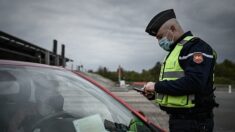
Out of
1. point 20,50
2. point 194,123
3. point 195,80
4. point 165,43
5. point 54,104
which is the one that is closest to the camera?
point 54,104

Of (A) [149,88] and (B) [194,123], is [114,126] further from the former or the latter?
(B) [194,123]

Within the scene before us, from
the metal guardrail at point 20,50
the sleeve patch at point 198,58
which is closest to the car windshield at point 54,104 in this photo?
the sleeve patch at point 198,58

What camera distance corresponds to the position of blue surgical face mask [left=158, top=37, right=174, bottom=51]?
430 centimetres

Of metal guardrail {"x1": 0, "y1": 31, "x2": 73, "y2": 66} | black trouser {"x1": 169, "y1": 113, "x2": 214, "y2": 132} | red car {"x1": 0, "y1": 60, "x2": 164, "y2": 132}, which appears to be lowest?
black trouser {"x1": 169, "y1": 113, "x2": 214, "y2": 132}

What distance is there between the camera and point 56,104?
3506 millimetres

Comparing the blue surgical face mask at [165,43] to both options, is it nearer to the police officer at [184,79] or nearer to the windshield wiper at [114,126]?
the police officer at [184,79]

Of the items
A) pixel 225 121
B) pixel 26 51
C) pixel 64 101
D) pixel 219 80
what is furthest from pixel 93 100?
pixel 219 80

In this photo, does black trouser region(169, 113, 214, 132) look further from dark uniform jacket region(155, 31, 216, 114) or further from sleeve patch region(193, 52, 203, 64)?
sleeve patch region(193, 52, 203, 64)

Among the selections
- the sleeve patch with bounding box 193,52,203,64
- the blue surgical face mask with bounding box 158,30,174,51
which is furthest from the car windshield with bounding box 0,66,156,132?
the blue surgical face mask with bounding box 158,30,174,51

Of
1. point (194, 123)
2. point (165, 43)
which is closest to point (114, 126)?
point (194, 123)

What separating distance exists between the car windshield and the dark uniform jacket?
0.44m

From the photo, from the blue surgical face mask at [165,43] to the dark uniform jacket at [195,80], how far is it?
23cm

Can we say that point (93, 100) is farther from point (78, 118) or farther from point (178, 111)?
point (178, 111)

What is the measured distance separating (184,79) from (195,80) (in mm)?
98
